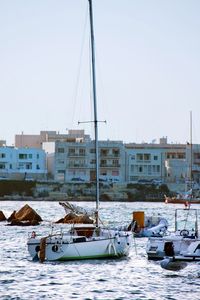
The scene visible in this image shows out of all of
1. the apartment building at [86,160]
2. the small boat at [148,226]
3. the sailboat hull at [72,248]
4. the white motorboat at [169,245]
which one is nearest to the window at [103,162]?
the apartment building at [86,160]

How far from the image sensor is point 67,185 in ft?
636

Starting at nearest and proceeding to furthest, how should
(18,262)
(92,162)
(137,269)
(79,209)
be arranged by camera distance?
(137,269), (18,262), (79,209), (92,162)

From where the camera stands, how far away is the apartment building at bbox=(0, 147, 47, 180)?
196m

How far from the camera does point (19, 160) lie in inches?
7785

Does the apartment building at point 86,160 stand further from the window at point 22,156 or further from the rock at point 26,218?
the rock at point 26,218

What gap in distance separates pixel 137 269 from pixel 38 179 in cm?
14832

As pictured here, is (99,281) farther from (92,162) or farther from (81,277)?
(92,162)

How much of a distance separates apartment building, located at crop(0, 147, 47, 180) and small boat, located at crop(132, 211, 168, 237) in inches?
4522

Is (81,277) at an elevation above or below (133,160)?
below

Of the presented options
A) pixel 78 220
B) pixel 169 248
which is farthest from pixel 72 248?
pixel 78 220

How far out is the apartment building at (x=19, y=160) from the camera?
196375 millimetres

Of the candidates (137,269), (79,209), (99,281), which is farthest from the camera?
(79,209)

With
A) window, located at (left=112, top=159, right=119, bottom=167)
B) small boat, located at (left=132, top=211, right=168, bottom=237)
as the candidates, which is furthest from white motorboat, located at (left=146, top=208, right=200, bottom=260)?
window, located at (left=112, top=159, right=119, bottom=167)

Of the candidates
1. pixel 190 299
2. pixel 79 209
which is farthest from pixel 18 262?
pixel 79 209
